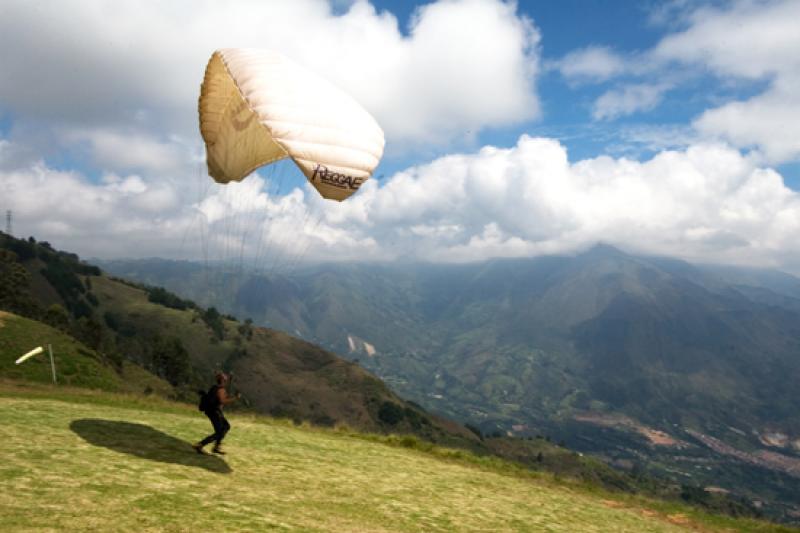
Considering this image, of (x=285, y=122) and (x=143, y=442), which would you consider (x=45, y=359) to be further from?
(x=285, y=122)

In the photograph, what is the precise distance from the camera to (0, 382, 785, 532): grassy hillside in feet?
29.8

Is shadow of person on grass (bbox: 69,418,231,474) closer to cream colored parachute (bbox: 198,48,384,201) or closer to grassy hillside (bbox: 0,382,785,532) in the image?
grassy hillside (bbox: 0,382,785,532)

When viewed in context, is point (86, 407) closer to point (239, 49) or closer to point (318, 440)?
point (318, 440)

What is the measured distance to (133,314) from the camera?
17300 centimetres

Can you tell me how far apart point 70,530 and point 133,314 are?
18859 centimetres

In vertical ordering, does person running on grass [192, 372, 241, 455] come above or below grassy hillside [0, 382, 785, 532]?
above

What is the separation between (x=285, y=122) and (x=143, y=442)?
34.6 feet

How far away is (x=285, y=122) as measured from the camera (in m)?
15.7

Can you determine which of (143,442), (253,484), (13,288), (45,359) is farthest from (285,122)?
(13,288)

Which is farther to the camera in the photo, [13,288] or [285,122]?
[13,288]

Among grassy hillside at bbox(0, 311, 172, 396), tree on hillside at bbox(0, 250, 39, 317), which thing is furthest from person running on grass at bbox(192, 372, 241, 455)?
tree on hillside at bbox(0, 250, 39, 317)

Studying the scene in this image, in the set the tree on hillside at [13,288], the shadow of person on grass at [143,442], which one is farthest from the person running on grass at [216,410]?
the tree on hillside at [13,288]

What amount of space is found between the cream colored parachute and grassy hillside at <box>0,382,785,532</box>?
9166 millimetres

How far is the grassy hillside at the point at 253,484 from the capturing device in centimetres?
907
